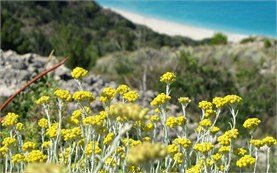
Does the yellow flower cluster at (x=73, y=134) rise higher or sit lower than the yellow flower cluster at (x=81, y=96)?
lower

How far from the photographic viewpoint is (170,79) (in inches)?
132

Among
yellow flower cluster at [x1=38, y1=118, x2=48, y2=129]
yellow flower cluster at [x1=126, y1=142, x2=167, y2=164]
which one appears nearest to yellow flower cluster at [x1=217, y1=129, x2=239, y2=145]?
yellow flower cluster at [x1=38, y1=118, x2=48, y2=129]

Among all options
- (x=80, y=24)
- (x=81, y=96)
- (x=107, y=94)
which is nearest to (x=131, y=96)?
(x=107, y=94)

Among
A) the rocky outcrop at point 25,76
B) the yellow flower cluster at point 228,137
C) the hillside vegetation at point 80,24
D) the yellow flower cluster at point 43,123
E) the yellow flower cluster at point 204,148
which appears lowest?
the yellow flower cluster at point 204,148

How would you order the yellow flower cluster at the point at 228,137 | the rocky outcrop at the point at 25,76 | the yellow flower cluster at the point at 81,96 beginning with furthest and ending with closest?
the rocky outcrop at the point at 25,76
the yellow flower cluster at the point at 228,137
the yellow flower cluster at the point at 81,96

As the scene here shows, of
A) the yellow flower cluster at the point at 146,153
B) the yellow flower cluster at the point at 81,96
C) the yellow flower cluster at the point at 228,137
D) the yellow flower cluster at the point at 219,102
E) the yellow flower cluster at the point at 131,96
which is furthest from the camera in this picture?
the yellow flower cluster at the point at 219,102

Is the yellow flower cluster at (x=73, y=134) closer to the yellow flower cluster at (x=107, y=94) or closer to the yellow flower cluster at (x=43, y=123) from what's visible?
the yellow flower cluster at (x=107, y=94)

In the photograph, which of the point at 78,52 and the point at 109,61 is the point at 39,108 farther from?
the point at 109,61

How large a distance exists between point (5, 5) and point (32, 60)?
42.9m

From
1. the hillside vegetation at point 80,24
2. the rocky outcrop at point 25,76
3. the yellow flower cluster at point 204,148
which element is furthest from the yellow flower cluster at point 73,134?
the hillside vegetation at point 80,24

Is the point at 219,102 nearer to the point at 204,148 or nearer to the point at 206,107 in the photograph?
the point at 206,107

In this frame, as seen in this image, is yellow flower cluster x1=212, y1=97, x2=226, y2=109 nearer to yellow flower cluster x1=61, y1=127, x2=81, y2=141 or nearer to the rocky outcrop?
yellow flower cluster x1=61, y1=127, x2=81, y2=141

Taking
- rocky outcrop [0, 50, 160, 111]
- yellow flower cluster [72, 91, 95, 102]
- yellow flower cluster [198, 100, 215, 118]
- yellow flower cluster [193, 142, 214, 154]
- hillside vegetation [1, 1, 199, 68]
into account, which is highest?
hillside vegetation [1, 1, 199, 68]

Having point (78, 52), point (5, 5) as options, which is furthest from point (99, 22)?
point (78, 52)
